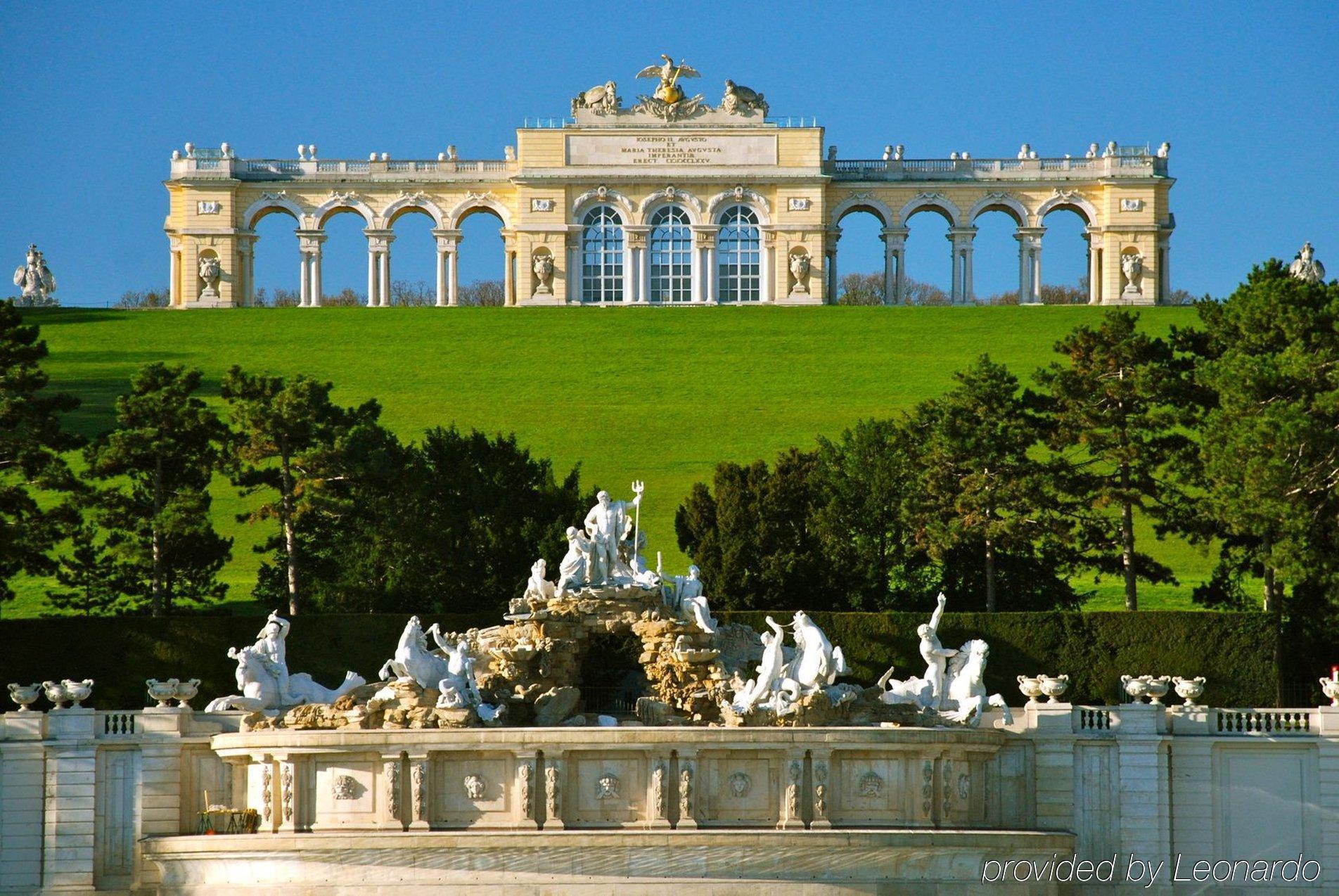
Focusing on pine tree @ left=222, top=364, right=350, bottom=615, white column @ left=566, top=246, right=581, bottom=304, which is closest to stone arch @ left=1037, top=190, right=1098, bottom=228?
white column @ left=566, top=246, right=581, bottom=304

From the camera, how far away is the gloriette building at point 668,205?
281 ft

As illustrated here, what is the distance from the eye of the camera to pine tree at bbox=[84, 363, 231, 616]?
43.0m

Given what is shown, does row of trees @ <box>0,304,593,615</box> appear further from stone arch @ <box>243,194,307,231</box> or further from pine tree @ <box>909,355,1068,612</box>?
stone arch @ <box>243,194,307,231</box>

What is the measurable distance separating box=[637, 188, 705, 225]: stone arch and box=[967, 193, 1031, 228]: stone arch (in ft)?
37.2

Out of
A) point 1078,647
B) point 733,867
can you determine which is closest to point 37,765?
point 733,867

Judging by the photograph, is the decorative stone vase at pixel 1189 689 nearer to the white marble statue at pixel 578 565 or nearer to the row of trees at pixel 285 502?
the white marble statue at pixel 578 565

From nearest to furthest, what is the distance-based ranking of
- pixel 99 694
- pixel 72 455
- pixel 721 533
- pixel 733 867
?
1. pixel 733 867
2. pixel 99 694
3. pixel 721 533
4. pixel 72 455

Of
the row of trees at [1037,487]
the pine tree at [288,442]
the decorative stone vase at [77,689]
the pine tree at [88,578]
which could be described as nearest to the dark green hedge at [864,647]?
the row of trees at [1037,487]

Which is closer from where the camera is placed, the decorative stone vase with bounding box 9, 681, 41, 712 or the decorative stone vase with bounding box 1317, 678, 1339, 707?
the decorative stone vase with bounding box 9, 681, 41, 712

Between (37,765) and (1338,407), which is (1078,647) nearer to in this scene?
(1338,407)

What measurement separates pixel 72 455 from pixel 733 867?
107 feet

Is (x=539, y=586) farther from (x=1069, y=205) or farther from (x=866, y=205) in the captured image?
(x=1069, y=205)

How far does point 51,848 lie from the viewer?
32.9m

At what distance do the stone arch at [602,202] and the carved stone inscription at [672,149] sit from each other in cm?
121
